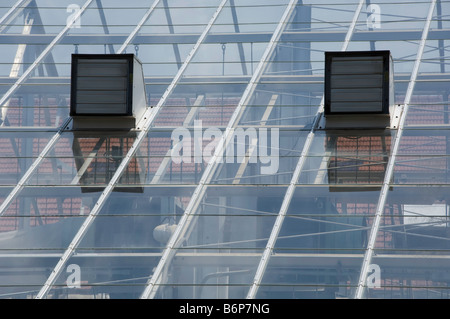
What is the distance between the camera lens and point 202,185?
1716 cm

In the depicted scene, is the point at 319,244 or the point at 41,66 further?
the point at 41,66

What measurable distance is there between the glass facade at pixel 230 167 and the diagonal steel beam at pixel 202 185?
0.04 m

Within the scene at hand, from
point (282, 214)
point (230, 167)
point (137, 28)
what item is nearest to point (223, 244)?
point (282, 214)

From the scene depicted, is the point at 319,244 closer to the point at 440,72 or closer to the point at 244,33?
the point at 440,72

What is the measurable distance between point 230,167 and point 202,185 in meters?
0.82

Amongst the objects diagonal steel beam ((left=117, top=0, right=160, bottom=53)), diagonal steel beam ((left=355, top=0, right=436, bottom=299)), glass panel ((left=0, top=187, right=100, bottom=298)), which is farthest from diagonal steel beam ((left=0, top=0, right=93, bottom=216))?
diagonal steel beam ((left=355, top=0, right=436, bottom=299))

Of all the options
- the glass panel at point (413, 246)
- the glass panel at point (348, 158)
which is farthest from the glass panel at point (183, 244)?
the glass panel at point (413, 246)

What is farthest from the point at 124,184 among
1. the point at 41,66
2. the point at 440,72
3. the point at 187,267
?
the point at 440,72

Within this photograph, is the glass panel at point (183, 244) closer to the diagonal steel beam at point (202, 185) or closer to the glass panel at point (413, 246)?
the diagonal steel beam at point (202, 185)

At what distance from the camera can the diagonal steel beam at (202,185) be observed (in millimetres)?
14953
